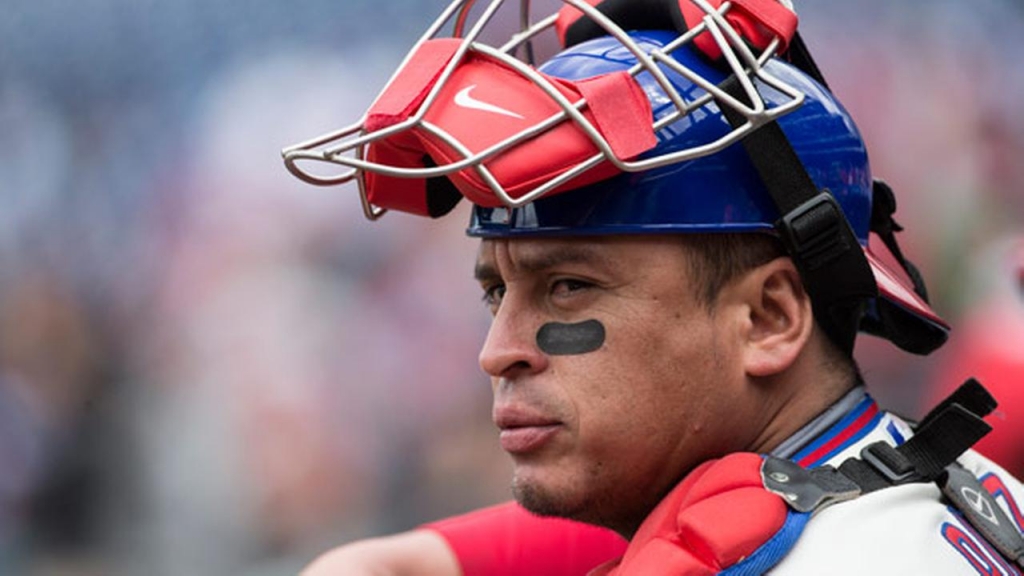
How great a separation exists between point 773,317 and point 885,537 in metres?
0.37

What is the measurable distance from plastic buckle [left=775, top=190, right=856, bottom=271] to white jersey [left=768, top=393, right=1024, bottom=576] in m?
0.25

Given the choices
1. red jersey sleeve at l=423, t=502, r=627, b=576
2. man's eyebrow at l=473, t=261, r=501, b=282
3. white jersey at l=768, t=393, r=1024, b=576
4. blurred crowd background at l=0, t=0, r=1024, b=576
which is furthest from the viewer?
blurred crowd background at l=0, t=0, r=1024, b=576

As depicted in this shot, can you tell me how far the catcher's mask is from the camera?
151 cm

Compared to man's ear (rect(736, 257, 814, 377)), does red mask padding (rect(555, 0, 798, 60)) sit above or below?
above

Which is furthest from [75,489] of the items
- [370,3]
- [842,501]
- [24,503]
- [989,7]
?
[989,7]

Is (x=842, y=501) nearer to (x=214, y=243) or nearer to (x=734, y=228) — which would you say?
(x=734, y=228)

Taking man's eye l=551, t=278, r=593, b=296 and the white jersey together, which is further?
man's eye l=551, t=278, r=593, b=296

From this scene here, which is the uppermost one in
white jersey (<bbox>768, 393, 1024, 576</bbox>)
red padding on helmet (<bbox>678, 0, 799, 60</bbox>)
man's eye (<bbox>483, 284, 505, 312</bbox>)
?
red padding on helmet (<bbox>678, 0, 799, 60</bbox>)

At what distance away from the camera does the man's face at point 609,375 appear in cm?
165

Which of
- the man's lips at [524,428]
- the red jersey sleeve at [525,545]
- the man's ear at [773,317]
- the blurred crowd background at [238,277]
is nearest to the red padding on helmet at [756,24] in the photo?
the man's ear at [773,317]

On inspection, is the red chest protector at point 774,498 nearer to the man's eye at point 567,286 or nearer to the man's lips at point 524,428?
the man's lips at point 524,428

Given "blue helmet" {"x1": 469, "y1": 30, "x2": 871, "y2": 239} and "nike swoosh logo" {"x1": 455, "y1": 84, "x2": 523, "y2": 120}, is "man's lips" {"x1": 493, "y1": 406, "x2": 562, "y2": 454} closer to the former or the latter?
"blue helmet" {"x1": 469, "y1": 30, "x2": 871, "y2": 239}

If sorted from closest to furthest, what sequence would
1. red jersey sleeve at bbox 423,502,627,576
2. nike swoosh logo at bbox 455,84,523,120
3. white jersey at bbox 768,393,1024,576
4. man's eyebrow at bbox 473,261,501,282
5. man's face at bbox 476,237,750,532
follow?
white jersey at bbox 768,393,1024,576, nike swoosh logo at bbox 455,84,523,120, man's face at bbox 476,237,750,532, man's eyebrow at bbox 473,261,501,282, red jersey sleeve at bbox 423,502,627,576

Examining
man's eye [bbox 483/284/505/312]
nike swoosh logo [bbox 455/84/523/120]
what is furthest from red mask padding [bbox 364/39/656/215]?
man's eye [bbox 483/284/505/312]
